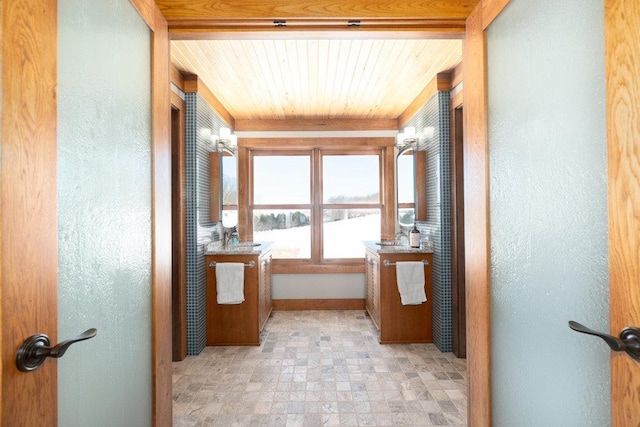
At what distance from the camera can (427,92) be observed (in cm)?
354

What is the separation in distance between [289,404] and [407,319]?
156 cm

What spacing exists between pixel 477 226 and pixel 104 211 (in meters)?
1.47

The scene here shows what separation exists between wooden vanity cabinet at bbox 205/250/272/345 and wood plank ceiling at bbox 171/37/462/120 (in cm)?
172

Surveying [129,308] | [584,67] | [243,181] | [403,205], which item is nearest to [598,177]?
[584,67]

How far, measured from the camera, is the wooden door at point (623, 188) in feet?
2.51

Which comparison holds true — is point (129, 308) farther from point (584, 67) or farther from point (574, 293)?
point (584, 67)

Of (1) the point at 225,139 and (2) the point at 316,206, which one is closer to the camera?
(1) the point at 225,139

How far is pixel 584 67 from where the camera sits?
3.05 feet

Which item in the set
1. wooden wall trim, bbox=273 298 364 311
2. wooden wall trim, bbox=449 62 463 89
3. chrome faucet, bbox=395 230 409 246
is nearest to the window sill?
wooden wall trim, bbox=273 298 364 311

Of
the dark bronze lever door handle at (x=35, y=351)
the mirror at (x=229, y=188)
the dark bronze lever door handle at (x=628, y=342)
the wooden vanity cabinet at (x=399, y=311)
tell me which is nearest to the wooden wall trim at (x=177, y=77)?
the mirror at (x=229, y=188)

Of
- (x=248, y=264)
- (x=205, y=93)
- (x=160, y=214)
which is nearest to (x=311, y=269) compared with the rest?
(x=248, y=264)

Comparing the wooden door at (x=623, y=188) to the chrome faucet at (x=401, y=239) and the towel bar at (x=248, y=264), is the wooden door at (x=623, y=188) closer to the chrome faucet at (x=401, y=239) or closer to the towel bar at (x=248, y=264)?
the towel bar at (x=248, y=264)

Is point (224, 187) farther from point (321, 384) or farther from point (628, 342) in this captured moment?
point (628, 342)

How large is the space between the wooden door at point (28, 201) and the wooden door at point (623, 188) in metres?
1.35
